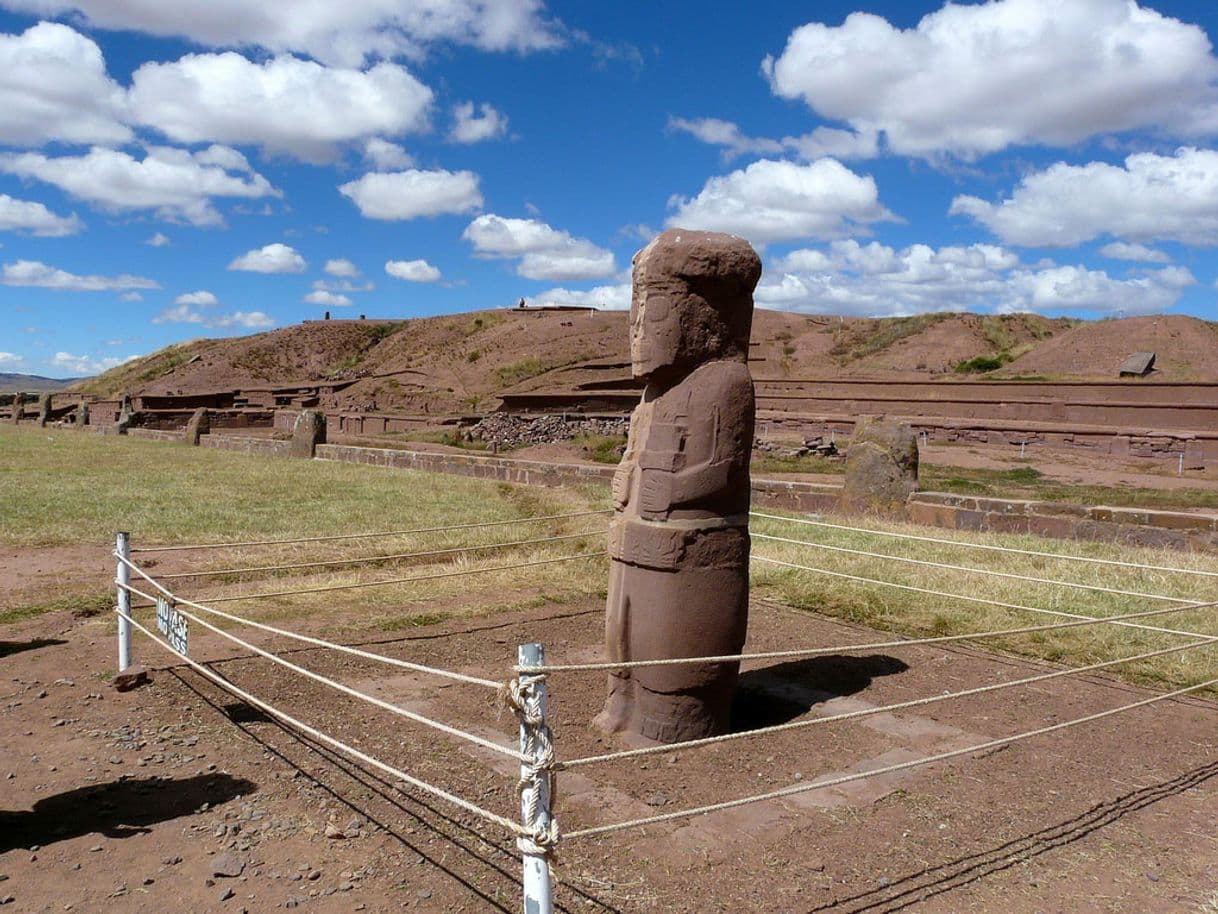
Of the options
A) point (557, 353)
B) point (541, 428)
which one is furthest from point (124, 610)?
point (557, 353)

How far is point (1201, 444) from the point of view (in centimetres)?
1838

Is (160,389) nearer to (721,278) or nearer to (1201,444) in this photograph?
(1201,444)

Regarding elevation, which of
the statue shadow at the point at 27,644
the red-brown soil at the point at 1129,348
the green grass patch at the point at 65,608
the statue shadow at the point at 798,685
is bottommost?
the statue shadow at the point at 798,685

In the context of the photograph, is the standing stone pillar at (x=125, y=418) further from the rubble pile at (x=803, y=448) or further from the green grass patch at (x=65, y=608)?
the green grass patch at (x=65, y=608)

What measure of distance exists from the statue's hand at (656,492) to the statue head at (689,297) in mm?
552

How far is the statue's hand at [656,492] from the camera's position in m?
4.75

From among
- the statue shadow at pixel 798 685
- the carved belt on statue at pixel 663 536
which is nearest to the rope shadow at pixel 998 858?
the statue shadow at pixel 798 685

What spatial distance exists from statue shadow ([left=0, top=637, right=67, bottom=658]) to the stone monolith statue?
422 cm

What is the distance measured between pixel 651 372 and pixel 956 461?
16391 mm

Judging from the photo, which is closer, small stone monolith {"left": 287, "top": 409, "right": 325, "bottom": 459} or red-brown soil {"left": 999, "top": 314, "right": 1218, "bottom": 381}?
small stone monolith {"left": 287, "top": 409, "right": 325, "bottom": 459}

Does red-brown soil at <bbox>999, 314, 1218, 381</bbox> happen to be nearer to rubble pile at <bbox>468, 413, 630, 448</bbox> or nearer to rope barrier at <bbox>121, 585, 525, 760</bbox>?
rubble pile at <bbox>468, 413, 630, 448</bbox>

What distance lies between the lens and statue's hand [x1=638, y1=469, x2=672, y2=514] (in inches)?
187

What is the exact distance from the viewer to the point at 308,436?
21750mm

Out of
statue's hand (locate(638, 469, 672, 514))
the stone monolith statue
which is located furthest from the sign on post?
statue's hand (locate(638, 469, 672, 514))
